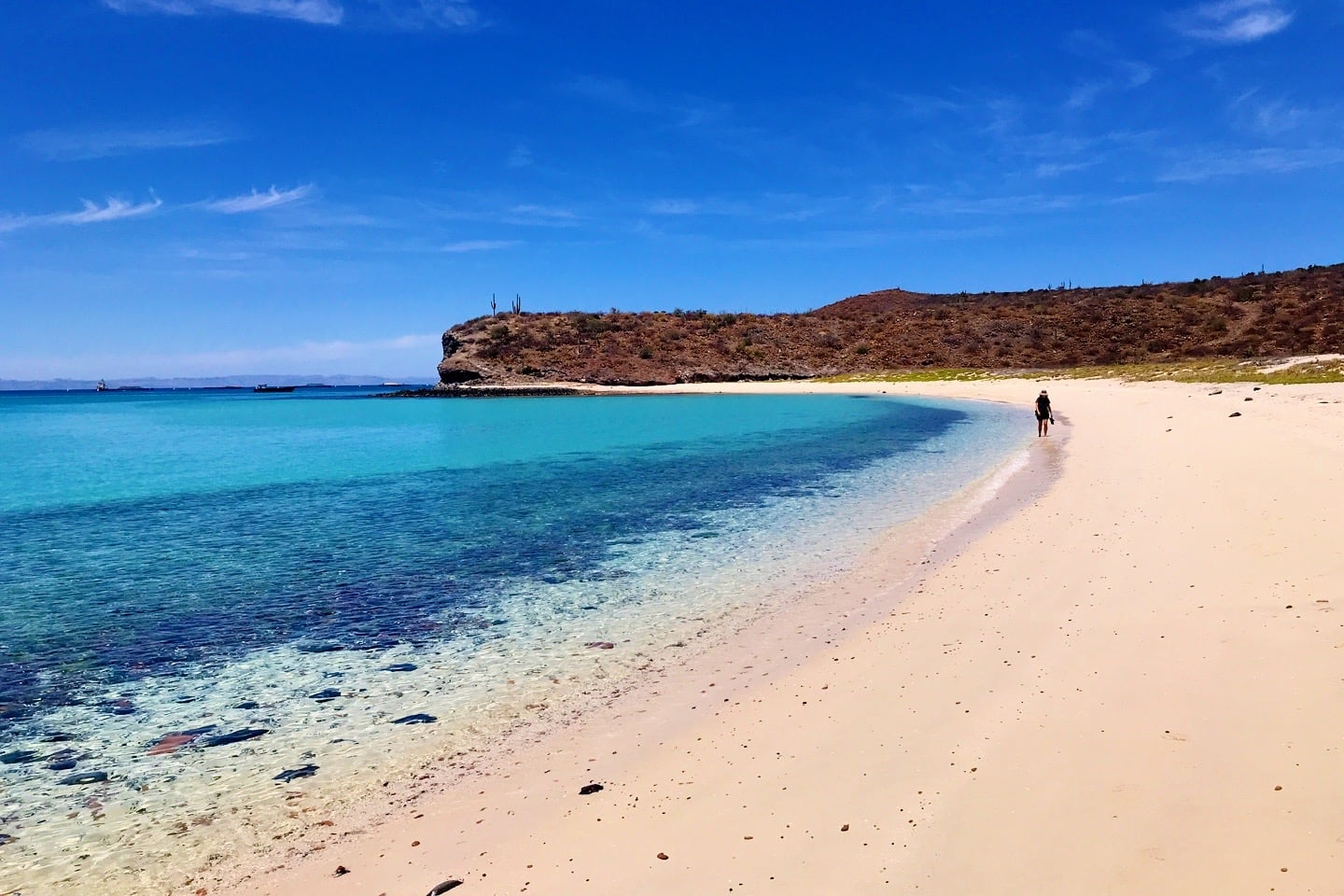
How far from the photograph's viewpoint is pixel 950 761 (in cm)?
501

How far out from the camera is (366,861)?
452 centimetres

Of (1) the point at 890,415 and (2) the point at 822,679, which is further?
(1) the point at 890,415

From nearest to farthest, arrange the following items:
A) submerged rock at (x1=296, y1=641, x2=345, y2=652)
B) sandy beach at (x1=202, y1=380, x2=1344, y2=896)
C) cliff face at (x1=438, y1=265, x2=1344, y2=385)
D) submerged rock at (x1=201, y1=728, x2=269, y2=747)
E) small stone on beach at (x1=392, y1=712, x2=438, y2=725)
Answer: sandy beach at (x1=202, y1=380, x2=1344, y2=896), submerged rock at (x1=201, y1=728, x2=269, y2=747), small stone on beach at (x1=392, y1=712, x2=438, y2=725), submerged rock at (x1=296, y1=641, x2=345, y2=652), cliff face at (x1=438, y1=265, x2=1344, y2=385)

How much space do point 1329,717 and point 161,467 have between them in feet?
101

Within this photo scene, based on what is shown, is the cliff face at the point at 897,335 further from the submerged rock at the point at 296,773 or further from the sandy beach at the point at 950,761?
the submerged rock at the point at 296,773

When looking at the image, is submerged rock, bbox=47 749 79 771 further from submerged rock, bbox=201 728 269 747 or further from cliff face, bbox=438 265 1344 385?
cliff face, bbox=438 265 1344 385

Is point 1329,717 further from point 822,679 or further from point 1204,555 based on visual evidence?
point 1204,555

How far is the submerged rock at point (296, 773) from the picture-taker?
5.60 meters

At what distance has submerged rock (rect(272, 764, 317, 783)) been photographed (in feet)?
18.4

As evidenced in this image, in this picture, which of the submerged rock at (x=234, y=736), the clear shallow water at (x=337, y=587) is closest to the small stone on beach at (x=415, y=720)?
the clear shallow water at (x=337, y=587)

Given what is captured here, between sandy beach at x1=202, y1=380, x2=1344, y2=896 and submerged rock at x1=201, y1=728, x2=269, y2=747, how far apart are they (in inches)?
64.8

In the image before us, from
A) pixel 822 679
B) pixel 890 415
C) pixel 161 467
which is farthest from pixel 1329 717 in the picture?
pixel 890 415

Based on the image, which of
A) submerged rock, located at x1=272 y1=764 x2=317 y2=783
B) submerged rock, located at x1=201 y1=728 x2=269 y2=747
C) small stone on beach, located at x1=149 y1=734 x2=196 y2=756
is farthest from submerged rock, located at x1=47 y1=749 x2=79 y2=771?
submerged rock, located at x1=272 y1=764 x2=317 y2=783

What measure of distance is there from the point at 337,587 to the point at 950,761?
840cm
